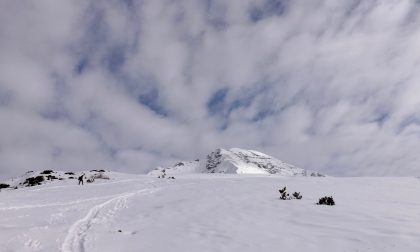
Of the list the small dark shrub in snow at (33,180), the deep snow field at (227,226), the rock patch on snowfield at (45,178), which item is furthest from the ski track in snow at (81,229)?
the small dark shrub in snow at (33,180)

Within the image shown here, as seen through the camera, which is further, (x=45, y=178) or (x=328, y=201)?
(x=45, y=178)

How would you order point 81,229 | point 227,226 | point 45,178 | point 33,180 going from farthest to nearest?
point 45,178
point 33,180
point 81,229
point 227,226

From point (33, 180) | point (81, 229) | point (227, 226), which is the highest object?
point (33, 180)

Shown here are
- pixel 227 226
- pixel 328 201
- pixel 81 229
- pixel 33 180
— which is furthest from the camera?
pixel 33 180

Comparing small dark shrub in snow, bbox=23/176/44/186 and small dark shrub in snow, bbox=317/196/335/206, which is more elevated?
small dark shrub in snow, bbox=23/176/44/186

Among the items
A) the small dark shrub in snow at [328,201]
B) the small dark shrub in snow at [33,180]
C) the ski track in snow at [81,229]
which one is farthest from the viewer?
the small dark shrub in snow at [33,180]

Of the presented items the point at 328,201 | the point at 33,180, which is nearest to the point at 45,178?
the point at 33,180

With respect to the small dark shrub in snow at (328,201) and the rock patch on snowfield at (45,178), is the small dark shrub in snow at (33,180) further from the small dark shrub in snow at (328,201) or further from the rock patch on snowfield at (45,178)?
the small dark shrub in snow at (328,201)

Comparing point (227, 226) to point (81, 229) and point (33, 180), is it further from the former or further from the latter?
point (33, 180)

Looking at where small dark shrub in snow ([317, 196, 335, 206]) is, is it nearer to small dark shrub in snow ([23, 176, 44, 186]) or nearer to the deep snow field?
the deep snow field

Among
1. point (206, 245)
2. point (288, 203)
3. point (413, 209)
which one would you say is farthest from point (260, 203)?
point (206, 245)

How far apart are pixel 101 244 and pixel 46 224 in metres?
4.40

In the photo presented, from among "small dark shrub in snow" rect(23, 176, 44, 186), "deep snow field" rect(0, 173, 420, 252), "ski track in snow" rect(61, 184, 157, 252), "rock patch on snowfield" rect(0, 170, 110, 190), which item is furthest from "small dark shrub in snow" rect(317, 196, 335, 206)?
"small dark shrub in snow" rect(23, 176, 44, 186)

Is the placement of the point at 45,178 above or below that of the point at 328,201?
above
